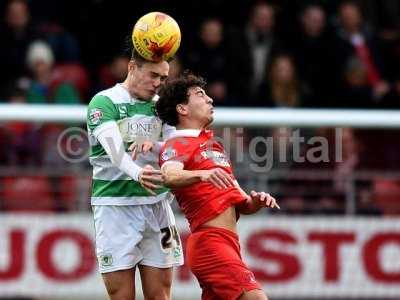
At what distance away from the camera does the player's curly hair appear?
7.61 metres

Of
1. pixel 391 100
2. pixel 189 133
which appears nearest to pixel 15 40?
pixel 391 100

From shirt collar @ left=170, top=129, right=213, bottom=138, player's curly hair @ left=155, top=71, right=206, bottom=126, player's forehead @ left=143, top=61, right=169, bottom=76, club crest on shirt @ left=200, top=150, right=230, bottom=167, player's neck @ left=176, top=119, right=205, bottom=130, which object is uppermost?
→ player's forehead @ left=143, top=61, right=169, bottom=76

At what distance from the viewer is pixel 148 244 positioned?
25.7ft

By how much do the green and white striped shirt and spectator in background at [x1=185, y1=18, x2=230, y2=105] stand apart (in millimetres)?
4863

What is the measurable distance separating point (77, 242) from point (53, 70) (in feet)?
6.93

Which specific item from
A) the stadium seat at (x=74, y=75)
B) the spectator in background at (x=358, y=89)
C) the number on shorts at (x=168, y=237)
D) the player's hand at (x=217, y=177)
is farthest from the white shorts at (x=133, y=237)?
the spectator in background at (x=358, y=89)

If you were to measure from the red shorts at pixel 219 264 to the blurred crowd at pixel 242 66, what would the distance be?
12.7 ft

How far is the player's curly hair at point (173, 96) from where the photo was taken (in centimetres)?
761

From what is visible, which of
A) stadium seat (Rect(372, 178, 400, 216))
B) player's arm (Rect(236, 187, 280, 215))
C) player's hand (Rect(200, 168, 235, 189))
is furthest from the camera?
stadium seat (Rect(372, 178, 400, 216))

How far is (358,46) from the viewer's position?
1302cm

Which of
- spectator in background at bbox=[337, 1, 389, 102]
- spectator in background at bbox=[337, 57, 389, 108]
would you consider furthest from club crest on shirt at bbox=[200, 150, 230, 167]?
spectator in background at bbox=[337, 1, 389, 102]

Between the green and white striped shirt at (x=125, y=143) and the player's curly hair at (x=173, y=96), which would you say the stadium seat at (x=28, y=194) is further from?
the player's curly hair at (x=173, y=96)

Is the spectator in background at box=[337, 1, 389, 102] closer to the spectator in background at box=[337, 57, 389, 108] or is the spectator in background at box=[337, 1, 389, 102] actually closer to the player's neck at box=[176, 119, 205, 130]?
the spectator in background at box=[337, 57, 389, 108]

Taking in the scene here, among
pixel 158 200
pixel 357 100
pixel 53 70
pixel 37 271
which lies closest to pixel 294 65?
pixel 357 100
